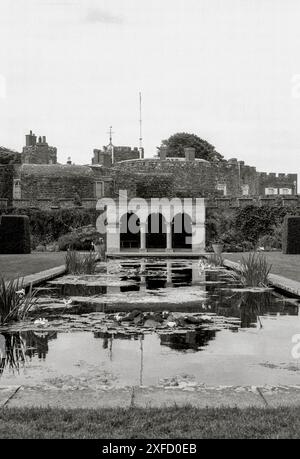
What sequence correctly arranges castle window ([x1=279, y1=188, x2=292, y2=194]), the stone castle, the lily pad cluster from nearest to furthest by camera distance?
the lily pad cluster < the stone castle < castle window ([x1=279, y1=188, x2=292, y2=194])

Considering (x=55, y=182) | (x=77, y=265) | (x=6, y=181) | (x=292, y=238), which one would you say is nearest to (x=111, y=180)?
(x=55, y=182)

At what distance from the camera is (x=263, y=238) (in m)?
33.5

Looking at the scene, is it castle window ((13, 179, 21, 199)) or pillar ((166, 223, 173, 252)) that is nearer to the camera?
pillar ((166, 223, 173, 252))

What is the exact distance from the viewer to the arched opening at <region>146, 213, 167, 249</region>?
38531 mm

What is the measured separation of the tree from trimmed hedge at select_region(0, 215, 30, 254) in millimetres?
38093

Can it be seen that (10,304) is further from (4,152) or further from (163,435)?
(4,152)

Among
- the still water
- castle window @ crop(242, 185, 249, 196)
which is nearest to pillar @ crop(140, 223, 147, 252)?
castle window @ crop(242, 185, 249, 196)

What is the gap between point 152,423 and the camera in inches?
155

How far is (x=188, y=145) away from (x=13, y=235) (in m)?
38.5

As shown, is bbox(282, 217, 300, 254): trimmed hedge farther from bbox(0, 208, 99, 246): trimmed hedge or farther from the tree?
the tree

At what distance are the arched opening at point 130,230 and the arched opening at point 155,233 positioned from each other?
3.40ft

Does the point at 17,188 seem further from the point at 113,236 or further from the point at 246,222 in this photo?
the point at 246,222
